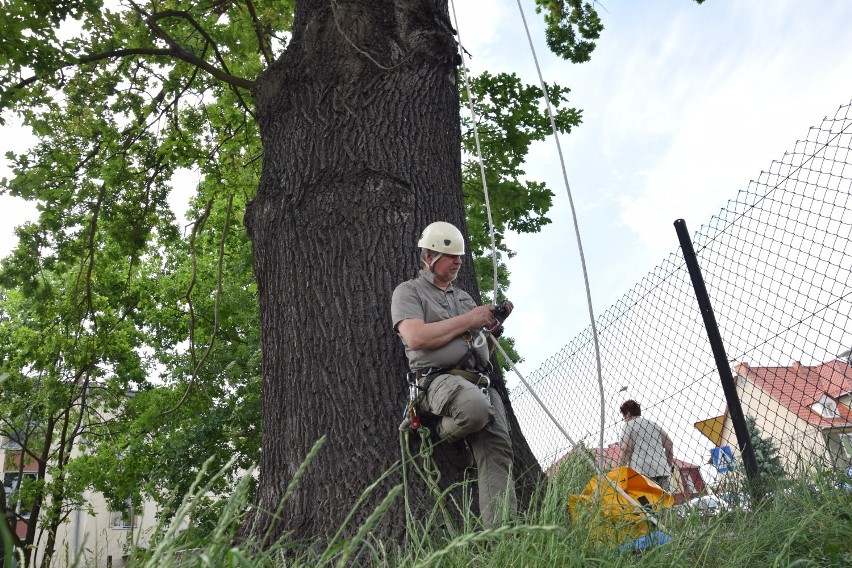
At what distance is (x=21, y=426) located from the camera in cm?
1591

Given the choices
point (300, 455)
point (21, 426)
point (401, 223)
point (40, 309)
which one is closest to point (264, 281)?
point (401, 223)

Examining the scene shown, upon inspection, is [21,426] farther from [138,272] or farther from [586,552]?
[586,552]

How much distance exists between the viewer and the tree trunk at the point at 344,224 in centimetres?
388

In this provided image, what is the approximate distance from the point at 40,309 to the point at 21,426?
270 inches

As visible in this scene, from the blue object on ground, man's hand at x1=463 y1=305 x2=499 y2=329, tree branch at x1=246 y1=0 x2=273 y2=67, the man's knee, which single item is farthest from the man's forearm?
tree branch at x1=246 y1=0 x2=273 y2=67

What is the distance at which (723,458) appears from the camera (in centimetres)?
401

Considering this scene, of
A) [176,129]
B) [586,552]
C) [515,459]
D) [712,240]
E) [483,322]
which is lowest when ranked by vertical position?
[586,552]

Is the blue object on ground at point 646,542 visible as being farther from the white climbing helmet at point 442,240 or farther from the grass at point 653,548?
the white climbing helmet at point 442,240

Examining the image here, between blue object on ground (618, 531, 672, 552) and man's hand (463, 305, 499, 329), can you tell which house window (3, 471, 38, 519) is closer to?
man's hand (463, 305, 499, 329)

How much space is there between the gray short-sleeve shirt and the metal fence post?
1.63 metres

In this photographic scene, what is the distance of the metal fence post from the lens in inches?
177

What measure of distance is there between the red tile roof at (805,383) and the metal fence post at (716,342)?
9.3 inches

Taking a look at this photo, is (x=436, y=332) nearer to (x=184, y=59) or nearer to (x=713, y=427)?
(x=713, y=427)

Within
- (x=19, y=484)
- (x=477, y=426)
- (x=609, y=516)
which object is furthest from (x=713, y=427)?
(x=19, y=484)
